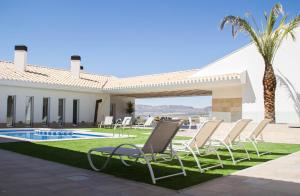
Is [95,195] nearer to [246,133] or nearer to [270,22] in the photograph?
[246,133]

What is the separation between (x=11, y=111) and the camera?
21.8 meters

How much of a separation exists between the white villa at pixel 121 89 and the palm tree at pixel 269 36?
1.58 metres

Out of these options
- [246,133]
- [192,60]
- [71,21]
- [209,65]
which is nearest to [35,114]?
[71,21]

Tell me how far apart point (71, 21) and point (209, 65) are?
965 centimetres

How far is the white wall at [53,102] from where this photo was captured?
2108cm

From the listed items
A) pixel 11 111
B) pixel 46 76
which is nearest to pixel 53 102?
pixel 46 76

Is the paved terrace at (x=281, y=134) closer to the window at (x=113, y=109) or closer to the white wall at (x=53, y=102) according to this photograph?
the white wall at (x=53, y=102)

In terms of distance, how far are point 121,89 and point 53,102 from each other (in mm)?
5247

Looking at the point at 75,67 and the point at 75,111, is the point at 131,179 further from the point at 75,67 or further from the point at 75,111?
the point at 75,67

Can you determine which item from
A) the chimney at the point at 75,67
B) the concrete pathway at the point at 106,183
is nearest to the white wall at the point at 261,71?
the concrete pathway at the point at 106,183

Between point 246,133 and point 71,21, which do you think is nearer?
point 246,133

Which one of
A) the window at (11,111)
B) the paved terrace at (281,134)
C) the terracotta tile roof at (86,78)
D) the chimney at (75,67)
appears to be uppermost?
the chimney at (75,67)

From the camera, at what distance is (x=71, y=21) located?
2202 centimetres

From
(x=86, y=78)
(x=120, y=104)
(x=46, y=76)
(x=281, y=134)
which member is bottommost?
(x=281, y=134)
